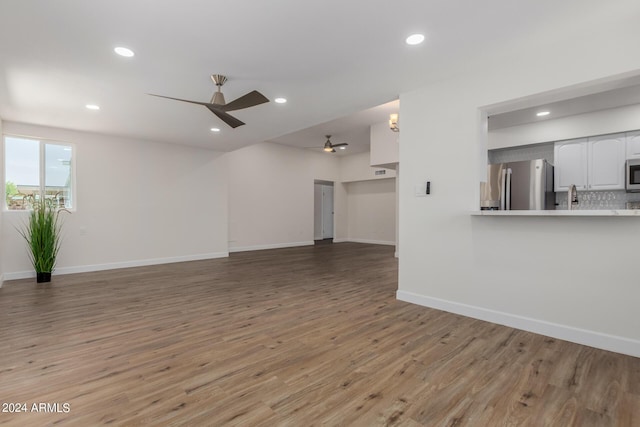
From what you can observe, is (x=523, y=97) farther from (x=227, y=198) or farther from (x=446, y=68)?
(x=227, y=198)

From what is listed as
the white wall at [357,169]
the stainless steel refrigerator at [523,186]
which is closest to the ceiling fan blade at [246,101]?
the stainless steel refrigerator at [523,186]

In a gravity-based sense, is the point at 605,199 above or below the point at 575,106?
below

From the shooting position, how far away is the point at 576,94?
277 centimetres

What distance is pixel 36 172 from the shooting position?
17.4 feet

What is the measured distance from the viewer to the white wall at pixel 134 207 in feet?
17.9

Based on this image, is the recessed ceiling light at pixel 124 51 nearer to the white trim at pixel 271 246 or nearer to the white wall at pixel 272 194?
the white wall at pixel 272 194

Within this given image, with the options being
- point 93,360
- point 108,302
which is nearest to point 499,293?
point 93,360

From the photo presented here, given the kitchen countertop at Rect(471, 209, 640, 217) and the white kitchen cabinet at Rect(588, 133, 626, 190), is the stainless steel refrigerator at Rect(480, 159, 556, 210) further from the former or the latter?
the kitchen countertop at Rect(471, 209, 640, 217)

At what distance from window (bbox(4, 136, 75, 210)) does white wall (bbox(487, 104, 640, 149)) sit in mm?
7634

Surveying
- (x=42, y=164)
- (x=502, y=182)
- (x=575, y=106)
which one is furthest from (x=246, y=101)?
(x=42, y=164)

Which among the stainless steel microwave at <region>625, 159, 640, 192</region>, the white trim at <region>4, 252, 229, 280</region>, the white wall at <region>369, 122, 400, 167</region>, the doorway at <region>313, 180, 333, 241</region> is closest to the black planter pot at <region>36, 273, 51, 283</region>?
the white trim at <region>4, 252, 229, 280</region>

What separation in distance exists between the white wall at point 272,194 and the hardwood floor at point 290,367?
4631 mm

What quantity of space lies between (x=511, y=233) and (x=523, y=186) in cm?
236

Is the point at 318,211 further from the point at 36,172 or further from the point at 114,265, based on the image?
the point at 36,172
